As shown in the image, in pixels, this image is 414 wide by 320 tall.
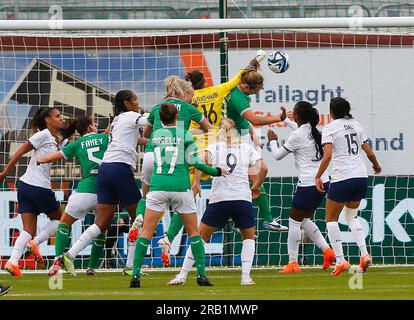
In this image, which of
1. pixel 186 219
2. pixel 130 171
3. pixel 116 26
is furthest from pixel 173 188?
pixel 116 26

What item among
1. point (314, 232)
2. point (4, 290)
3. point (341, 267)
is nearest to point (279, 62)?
point (314, 232)

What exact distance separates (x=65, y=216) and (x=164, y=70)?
385 cm

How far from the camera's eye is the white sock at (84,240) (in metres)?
14.1

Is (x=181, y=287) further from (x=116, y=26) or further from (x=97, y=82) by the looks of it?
(x=97, y=82)

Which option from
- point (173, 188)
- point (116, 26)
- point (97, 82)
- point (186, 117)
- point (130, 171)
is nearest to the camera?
point (173, 188)

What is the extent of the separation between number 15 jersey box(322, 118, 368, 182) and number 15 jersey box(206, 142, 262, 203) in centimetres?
155

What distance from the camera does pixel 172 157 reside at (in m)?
12.0

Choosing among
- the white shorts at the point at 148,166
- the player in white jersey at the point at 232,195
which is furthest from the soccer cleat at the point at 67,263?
the player in white jersey at the point at 232,195

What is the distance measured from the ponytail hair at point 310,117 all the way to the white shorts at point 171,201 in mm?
3001

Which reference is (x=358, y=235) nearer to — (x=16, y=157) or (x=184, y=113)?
(x=184, y=113)

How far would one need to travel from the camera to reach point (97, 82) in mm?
17828

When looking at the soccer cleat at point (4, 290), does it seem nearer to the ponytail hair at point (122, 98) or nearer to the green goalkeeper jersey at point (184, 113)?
the green goalkeeper jersey at point (184, 113)

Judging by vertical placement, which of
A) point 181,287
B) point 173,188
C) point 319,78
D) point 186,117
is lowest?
point 181,287

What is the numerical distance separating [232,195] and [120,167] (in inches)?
90.6
